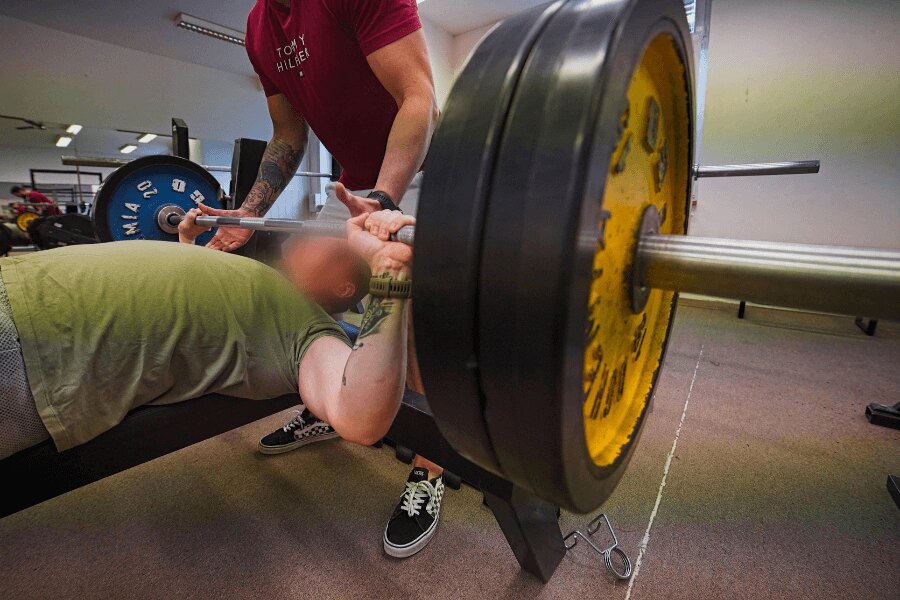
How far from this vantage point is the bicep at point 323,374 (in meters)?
0.78

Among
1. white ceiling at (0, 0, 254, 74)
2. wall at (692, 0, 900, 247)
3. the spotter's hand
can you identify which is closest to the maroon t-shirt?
the spotter's hand

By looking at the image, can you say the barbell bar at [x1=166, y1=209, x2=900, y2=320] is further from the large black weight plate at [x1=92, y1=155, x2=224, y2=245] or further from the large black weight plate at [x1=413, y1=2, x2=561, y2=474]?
the large black weight plate at [x1=92, y1=155, x2=224, y2=245]

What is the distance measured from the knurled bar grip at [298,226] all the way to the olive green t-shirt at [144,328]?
12cm

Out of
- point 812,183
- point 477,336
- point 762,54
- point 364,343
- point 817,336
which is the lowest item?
point 817,336

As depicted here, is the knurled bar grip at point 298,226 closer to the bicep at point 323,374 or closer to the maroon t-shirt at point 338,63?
the bicep at point 323,374

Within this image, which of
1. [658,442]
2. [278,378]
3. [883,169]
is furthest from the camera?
[883,169]

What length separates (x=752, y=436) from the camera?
147 centimetres

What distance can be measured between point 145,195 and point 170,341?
1291 mm

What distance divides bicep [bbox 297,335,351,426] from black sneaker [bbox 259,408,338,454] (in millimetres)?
608

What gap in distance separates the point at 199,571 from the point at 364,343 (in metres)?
Result: 0.65

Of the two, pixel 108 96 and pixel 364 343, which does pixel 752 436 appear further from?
pixel 108 96

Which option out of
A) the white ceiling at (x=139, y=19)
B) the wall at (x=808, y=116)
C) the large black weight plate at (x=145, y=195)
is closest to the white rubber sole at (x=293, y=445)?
the large black weight plate at (x=145, y=195)

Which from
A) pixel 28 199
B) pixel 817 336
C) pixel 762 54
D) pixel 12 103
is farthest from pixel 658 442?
pixel 28 199

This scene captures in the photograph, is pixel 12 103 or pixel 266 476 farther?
pixel 12 103
